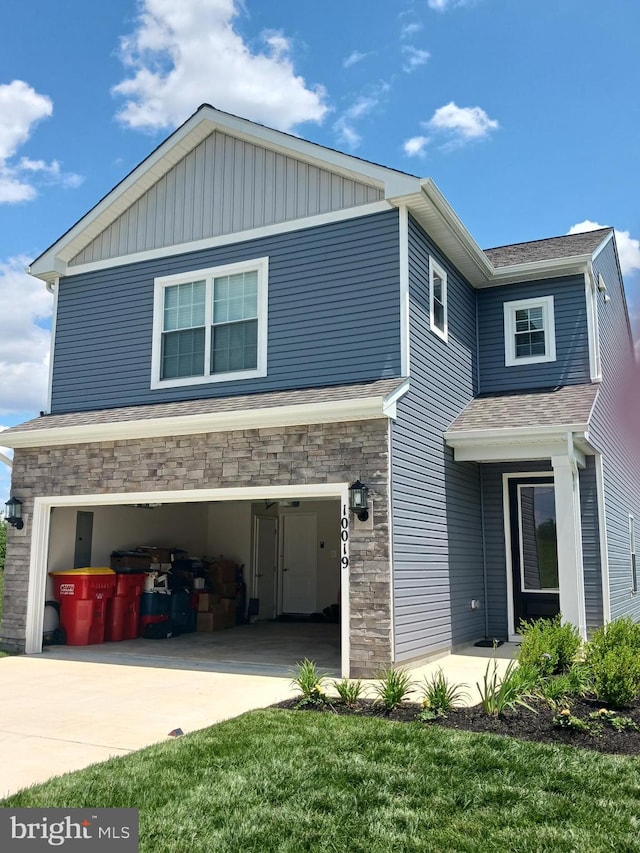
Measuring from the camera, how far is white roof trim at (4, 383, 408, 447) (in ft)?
28.4

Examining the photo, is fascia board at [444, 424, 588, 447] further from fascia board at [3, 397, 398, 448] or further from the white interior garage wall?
the white interior garage wall

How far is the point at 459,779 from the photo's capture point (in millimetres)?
4617

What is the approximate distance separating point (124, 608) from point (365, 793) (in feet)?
27.1

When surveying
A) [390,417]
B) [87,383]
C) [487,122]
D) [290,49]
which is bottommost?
[487,122]

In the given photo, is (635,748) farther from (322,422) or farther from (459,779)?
(322,422)

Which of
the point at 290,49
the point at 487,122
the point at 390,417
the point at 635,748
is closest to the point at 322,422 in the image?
the point at 390,417

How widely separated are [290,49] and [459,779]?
768cm

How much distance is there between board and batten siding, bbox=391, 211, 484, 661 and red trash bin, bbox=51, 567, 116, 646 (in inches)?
195

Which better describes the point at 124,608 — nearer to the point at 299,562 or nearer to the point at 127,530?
the point at 127,530

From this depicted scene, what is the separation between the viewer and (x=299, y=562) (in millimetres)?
16891

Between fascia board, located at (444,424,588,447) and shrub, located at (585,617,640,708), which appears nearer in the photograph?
shrub, located at (585,617,640,708)

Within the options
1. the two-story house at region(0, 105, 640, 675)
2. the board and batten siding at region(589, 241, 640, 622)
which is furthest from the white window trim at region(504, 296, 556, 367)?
the board and batten siding at region(589, 241, 640, 622)

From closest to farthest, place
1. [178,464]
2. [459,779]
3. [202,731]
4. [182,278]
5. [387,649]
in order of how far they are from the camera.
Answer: [459,779] → [202,731] → [387,649] → [178,464] → [182,278]

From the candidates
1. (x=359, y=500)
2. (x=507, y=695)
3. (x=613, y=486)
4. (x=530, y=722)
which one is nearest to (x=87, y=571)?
(x=359, y=500)
